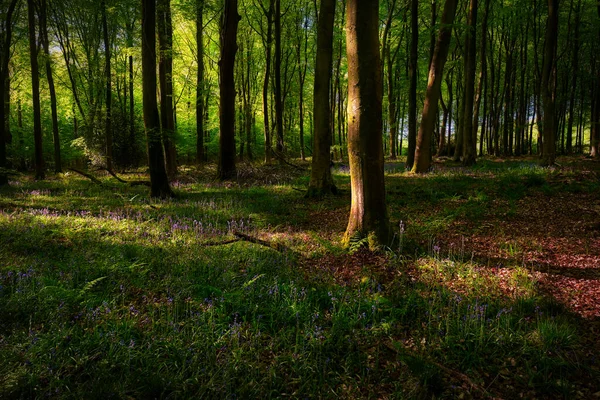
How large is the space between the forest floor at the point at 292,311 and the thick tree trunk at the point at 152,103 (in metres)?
3.45

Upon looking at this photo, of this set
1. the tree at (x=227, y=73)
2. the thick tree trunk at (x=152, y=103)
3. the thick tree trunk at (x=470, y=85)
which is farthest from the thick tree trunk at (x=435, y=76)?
the thick tree trunk at (x=152, y=103)

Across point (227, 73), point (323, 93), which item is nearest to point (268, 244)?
point (323, 93)

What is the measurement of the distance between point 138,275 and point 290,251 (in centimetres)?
227

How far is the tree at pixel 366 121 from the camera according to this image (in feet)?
17.0

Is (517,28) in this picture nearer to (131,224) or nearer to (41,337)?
(131,224)

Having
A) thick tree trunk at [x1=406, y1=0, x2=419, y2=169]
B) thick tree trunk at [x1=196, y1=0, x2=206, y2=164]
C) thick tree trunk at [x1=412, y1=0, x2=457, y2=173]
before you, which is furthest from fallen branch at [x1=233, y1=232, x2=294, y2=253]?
thick tree trunk at [x1=406, y1=0, x2=419, y2=169]

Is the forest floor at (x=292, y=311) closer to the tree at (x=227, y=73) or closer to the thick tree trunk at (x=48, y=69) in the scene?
the tree at (x=227, y=73)

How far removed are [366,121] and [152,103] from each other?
762cm

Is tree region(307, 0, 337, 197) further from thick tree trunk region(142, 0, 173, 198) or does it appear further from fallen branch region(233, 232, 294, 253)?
fallen branch region(233, 232, 294, 253)

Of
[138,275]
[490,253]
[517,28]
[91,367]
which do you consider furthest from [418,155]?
[517,28]

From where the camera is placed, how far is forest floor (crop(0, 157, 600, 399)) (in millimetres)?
2494

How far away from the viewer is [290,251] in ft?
17.9

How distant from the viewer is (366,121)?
5254mm

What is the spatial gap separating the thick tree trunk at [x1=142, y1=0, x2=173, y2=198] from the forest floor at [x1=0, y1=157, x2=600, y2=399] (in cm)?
345
